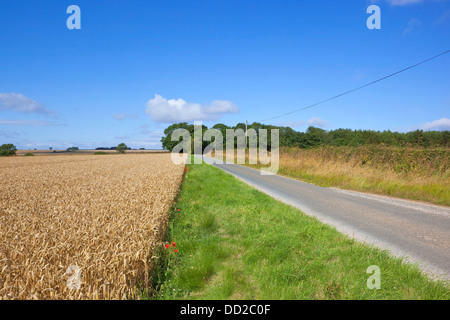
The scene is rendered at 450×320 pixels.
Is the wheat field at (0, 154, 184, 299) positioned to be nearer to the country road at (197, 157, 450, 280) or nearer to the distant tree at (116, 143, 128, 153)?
the country road at (197, 157, 450, 280)

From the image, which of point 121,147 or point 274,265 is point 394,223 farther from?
point 121,147

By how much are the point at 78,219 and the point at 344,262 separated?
5.14m

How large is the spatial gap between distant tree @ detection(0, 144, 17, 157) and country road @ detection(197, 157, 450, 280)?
95.7 metres

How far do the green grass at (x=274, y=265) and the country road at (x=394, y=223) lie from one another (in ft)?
2.16

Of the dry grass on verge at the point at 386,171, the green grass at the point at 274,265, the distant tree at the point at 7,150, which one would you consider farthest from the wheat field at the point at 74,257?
the distant tree at the point at 7,150

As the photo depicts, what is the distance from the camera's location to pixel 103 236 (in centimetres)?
375

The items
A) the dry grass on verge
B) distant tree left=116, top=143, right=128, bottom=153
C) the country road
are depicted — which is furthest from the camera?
distant tree left=116, top=143, right=128, bottom=153

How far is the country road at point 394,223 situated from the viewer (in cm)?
444

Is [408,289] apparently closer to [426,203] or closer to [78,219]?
[78,219]

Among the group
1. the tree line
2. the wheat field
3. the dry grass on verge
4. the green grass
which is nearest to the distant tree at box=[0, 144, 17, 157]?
the tree line

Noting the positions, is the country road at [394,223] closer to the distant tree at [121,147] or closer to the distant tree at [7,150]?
the distant tree at [7,150]

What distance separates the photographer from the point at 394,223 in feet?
20.7

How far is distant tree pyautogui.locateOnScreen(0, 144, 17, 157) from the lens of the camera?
73625 millimetres
